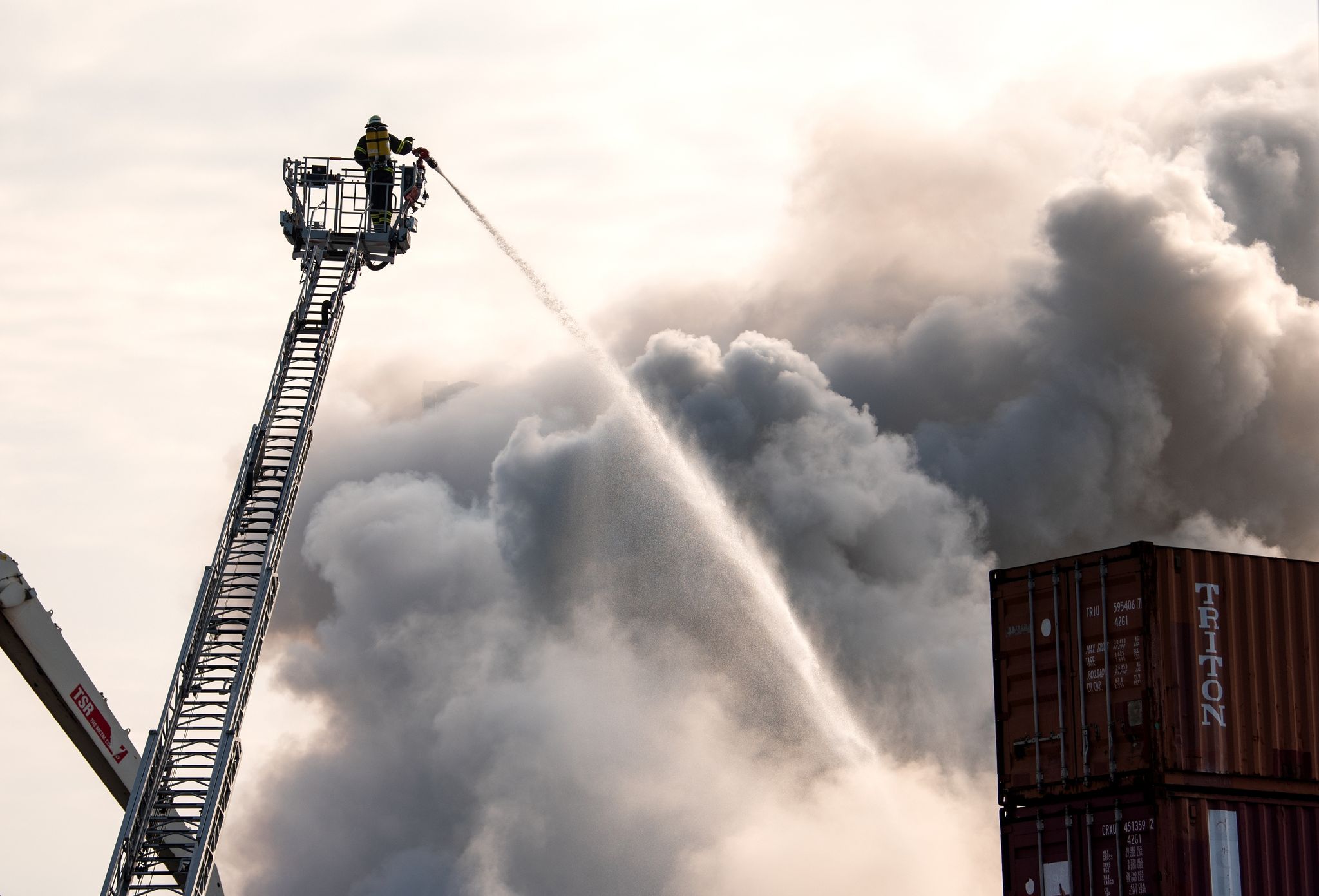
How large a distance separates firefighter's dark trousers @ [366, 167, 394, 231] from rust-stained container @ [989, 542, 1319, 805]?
21.2m

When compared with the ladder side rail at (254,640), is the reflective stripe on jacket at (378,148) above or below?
above

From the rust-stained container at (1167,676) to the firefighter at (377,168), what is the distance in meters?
21.2

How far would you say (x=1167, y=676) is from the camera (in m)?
37.7

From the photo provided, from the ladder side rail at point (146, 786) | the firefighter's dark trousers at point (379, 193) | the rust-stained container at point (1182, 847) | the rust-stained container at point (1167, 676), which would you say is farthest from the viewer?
the firefighter's dark trousers at point (379, 193)

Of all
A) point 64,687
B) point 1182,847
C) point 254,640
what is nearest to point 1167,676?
point 1182,847

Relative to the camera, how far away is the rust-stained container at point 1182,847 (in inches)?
1452

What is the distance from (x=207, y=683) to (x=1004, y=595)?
18.2 m

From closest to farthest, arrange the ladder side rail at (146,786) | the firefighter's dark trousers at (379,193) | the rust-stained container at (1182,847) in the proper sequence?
the rust-stained container at (1182,847) < the ladder side rail at (146,786) < the firefighter's dark trousers at (379,193)

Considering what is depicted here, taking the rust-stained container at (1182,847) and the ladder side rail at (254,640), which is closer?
the rust-stained container at (1182,847)

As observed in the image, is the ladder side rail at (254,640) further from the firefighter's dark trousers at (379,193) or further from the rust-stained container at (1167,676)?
the rust-stained container at (1167,676)

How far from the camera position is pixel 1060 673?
130 feet

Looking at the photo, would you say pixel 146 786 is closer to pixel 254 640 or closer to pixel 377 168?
pixel 254 640

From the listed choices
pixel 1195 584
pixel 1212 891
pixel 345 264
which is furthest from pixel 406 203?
pixel 1212 891

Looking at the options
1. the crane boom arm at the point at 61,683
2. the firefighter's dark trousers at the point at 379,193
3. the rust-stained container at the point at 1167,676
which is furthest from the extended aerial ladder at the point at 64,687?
the rust-stained container at the point at 1167,676
